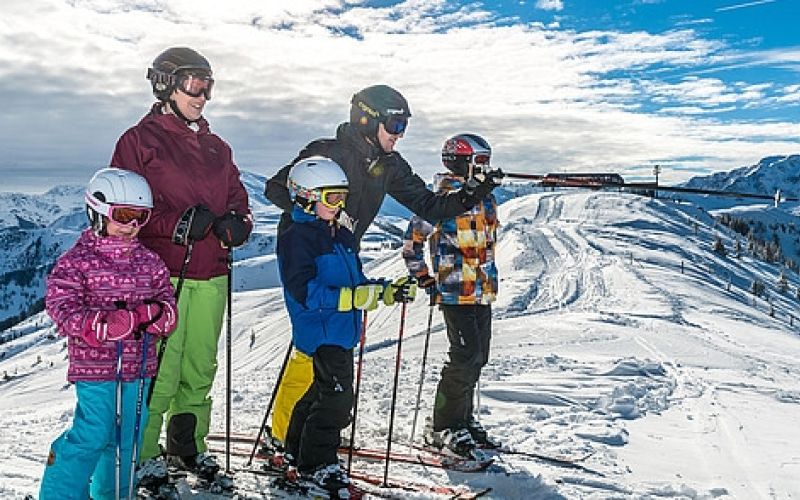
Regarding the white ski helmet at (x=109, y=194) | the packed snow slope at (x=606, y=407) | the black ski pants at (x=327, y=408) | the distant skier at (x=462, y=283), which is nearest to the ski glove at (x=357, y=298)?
the black ski pants at (x=327, y=408)

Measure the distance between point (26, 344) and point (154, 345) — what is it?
11051 cm

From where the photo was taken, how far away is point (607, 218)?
59.5 meters

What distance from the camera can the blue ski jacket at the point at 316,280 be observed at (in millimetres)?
4504

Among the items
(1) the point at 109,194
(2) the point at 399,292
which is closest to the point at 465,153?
(2) the point at 399,292

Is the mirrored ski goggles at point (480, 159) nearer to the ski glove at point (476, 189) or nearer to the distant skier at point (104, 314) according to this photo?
the ski glove at point (476, 189)

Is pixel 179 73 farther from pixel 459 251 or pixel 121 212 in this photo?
Answer: pixel 459 251

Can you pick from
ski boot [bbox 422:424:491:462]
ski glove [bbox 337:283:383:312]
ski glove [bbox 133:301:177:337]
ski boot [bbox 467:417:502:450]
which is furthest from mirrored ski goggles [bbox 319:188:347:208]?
ski boot [bbox 467:417:502:450]

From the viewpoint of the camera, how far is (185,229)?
14.1 feet

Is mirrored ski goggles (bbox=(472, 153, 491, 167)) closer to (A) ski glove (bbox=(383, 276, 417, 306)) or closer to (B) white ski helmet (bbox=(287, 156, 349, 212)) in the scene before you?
(A) ski glove (bbox=(383, 276, 417, 306))

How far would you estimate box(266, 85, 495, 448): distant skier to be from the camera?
534 centimetres

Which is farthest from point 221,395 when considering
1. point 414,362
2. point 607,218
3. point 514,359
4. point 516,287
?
point 607,218

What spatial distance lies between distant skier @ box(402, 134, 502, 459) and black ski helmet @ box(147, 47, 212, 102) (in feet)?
7.60

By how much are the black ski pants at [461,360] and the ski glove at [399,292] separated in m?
1.08

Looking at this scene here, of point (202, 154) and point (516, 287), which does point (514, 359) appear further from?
point (516, 287)
